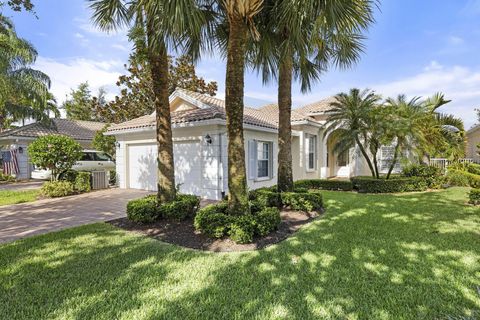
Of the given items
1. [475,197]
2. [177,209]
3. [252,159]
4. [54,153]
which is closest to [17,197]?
[54,153]

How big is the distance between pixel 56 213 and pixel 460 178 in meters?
19.5

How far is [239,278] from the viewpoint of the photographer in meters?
4.21

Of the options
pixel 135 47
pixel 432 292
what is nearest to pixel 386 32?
pixel 135 47

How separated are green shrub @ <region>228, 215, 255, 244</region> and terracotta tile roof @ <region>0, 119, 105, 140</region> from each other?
20.9m

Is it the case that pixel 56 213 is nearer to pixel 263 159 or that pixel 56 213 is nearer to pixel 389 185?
pixel 263 159

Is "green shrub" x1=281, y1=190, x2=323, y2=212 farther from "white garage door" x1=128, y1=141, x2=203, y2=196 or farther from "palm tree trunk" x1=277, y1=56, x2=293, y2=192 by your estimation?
"white garage door" x1=128, y1=141, x2=203, y2=196

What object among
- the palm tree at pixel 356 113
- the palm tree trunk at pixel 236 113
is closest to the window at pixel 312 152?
the palm tree at pixel 356 113

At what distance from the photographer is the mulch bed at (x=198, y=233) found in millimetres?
5703

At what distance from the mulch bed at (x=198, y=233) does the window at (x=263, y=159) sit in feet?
17.1

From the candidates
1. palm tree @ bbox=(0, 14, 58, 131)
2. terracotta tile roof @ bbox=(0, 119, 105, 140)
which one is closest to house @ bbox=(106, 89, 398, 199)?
palm tree @ bbox=(0, 14, 58, 131)

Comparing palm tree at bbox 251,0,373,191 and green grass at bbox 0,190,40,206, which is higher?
palm tree at bbox 251,0,373,191

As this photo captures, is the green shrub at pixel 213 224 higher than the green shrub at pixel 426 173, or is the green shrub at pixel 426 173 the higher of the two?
the green shrub at pixel 426 173

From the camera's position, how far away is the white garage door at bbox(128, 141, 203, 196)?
1188 centimetres

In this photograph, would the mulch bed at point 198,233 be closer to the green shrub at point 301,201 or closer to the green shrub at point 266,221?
the green shrub at point 266,221
